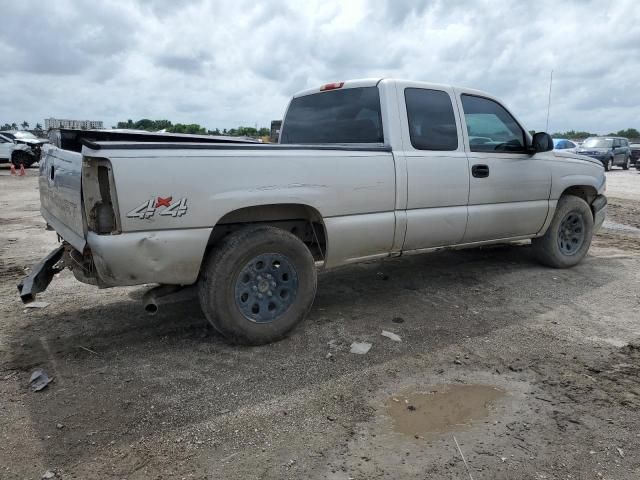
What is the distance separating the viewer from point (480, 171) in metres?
4.92

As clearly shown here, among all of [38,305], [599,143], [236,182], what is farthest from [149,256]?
[599,143]

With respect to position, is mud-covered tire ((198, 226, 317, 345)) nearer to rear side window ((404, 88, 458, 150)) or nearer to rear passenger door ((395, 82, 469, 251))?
rear passenger door ((395, 82, 469, 251))

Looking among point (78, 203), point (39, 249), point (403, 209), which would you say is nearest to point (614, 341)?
point (403, 209)

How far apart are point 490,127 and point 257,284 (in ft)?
9.83

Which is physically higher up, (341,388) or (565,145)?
(565,145)

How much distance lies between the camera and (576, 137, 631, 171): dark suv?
26.0 m

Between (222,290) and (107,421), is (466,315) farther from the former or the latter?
(107,421)

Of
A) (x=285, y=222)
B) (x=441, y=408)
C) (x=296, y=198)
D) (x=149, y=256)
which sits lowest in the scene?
(x=441, y=408)

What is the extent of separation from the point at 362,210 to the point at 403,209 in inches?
17.1

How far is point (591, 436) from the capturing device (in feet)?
9.12

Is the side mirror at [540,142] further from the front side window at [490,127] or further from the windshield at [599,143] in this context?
the windshield at [599,143]

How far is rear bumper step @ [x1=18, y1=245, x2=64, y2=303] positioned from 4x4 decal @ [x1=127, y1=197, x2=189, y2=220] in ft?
3.77

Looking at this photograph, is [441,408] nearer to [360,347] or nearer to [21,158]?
[360,347]

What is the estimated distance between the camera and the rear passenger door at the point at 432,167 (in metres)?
4.43
